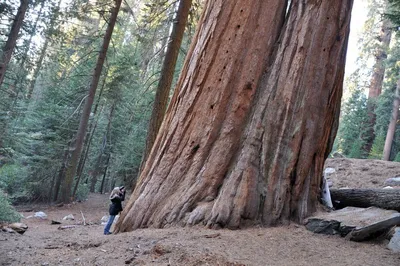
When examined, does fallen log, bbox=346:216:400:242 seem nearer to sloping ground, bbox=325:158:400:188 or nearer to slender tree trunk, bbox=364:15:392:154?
sloping ground, bbox=325:158:400:188

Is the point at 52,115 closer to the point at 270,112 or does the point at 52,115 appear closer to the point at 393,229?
the point at 270,112

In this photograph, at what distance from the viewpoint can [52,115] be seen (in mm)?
18516

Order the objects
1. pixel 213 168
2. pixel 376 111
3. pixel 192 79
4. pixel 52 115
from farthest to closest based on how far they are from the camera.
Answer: pixel 376 111 → pixel 52 115 → pixel 192 79 → pixel 213 168

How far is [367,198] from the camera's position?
21.9 ft

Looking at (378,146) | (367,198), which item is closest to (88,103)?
(367,198)

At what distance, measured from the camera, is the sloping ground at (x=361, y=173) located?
12055mm

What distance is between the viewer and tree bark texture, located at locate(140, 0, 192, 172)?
9.50 meters

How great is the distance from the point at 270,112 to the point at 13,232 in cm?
522

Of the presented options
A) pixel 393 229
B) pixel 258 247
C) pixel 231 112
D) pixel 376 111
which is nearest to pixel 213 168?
pixel 231 112

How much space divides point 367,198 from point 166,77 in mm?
5670

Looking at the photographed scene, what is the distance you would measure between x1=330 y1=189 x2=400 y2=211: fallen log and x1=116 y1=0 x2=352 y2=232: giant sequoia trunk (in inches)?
34.7

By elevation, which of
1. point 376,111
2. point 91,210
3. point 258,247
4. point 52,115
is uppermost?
point 376,111

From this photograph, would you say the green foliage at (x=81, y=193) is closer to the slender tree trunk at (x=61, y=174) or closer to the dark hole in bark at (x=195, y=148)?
the slender tree trunk at (x=61, y=174)

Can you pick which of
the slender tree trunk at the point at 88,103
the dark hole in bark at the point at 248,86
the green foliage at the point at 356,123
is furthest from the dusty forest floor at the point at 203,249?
the green foliage at the point at 356,123
